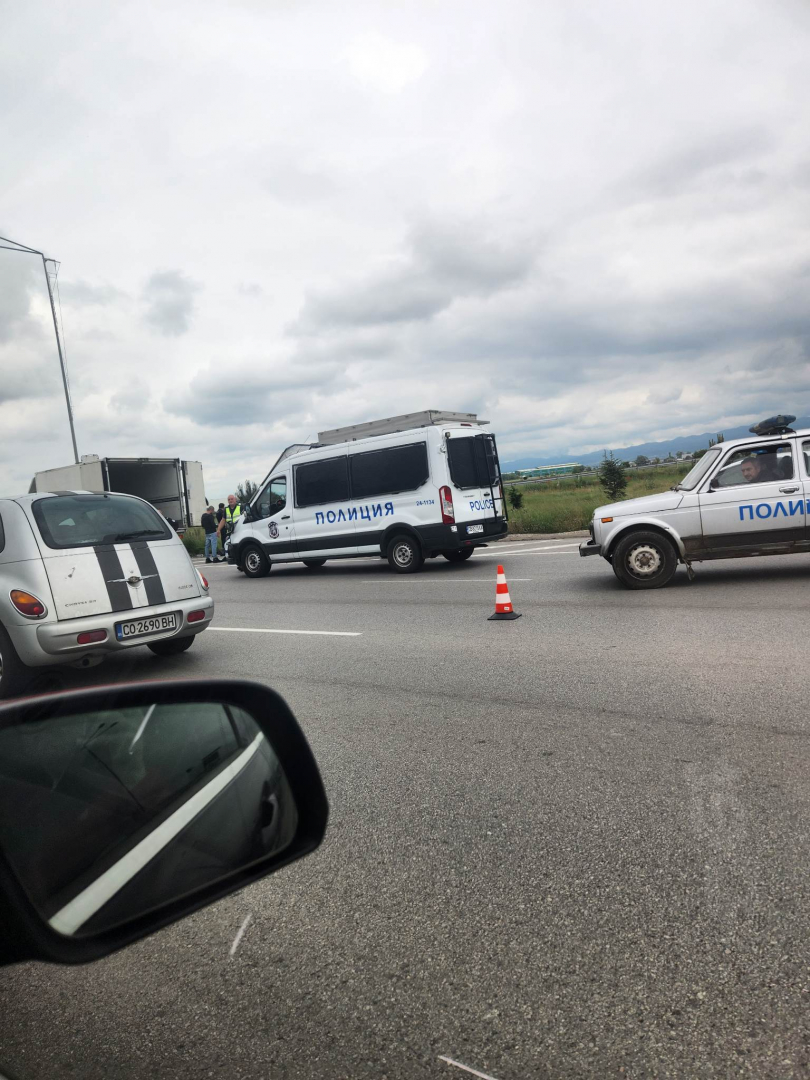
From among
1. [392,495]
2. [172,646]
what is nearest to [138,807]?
[172,646]

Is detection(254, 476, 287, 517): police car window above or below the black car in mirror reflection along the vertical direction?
above

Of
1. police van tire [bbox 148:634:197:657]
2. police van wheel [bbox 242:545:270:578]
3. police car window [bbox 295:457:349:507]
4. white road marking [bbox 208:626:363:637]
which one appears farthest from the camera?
police van wheel [bbox 242:545:270:578]

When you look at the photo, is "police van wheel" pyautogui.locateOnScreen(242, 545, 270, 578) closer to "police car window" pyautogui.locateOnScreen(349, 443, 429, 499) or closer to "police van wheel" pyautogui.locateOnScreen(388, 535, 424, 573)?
"police car window" pyautogui.locateOnScreen(349, 443, 429, 499)

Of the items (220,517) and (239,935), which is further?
(220,517)

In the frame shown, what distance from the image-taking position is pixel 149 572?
752 cm

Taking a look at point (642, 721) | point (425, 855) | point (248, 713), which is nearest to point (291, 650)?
point (642, 721)

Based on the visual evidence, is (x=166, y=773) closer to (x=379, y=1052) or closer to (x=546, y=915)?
(x=379, y=1052)

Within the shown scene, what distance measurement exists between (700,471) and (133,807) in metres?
9.94

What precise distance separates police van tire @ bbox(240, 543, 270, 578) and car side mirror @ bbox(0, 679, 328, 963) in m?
15.8

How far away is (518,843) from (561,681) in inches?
114

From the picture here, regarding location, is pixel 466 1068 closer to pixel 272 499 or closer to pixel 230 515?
pixel 272 499

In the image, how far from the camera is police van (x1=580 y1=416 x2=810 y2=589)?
9906 mm

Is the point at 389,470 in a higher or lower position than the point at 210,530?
higher

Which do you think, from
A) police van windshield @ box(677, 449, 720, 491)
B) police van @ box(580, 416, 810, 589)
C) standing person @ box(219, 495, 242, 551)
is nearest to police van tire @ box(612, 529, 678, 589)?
police van @ box(580, 416, 810, 589)
